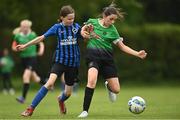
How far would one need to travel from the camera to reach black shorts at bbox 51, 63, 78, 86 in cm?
1295

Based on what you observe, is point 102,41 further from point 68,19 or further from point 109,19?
point 68,19

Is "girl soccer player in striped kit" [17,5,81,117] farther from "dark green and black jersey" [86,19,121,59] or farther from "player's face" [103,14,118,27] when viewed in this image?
"player's face" [103,14,118,27]

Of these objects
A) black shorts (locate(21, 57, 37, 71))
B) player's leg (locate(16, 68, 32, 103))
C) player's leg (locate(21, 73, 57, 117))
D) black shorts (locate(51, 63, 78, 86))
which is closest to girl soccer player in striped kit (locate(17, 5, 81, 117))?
black shorts (locate(51, 63, 78, 86))

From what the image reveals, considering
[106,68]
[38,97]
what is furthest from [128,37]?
[38,97]

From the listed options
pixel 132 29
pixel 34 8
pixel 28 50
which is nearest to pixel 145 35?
pixel 132 29

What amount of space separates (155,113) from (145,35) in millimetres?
20061

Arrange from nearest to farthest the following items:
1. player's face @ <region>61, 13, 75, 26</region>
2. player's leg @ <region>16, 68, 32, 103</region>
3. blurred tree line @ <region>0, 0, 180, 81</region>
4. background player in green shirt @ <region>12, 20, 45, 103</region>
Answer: player's face @ <region>61, 13, 75, 26</region> < player's leg @ <region>16, 68, 32, 103</region> < background player in green shirt @ <region>12, 20, 45, 103</region> < blurred tree line @ <region>0, 0, 180, 81</region>

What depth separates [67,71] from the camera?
43.3 ft

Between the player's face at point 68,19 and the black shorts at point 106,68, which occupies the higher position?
the player's face at point 68,19

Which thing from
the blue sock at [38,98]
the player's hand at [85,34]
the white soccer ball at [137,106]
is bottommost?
the white soccer ball at [137,106]

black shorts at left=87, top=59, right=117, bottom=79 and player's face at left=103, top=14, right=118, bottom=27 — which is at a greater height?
player's face at left=103, top=14, right=118, bottom=27

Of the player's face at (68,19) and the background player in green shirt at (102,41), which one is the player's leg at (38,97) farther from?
the player's face at (68,19)

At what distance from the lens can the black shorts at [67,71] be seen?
1295 cm

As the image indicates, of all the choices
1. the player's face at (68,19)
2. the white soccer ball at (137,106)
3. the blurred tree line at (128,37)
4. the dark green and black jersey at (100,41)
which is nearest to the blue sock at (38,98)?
the dark green and black jersey at (100,41)
